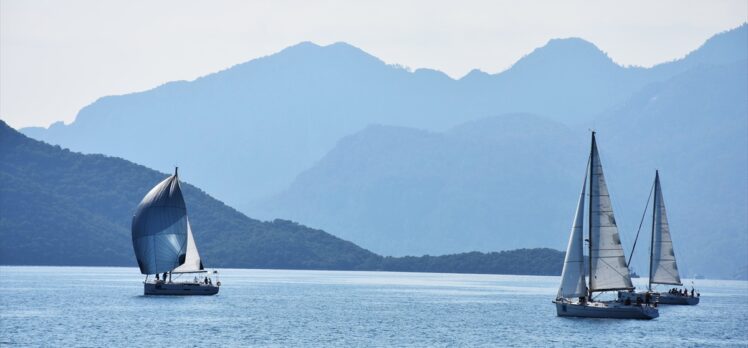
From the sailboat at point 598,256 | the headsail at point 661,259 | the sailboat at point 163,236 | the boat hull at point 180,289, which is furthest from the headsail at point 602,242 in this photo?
the boat hull at point 180,289

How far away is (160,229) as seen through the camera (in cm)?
13662

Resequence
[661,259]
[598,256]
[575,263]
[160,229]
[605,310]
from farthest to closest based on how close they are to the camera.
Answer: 1. [160,229]
2. [661,259]
3. [605,310]
4. [598,256]
5. [575,263]

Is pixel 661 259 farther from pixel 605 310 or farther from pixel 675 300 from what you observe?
pixel 605 310

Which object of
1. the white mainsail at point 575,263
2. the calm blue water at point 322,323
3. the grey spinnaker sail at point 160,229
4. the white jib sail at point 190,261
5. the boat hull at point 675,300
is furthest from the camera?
the boat hull at point 675,300

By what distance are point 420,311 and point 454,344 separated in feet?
126

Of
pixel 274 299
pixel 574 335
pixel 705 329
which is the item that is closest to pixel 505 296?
pixel 274 299

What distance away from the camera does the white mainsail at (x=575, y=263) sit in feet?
331

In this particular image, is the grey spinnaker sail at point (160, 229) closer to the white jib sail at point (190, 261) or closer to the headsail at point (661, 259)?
the white jib sail at point (190, 261)

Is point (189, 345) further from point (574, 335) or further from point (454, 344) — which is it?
point (574, 335)

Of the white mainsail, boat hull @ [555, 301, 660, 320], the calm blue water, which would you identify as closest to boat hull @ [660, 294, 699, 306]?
the calm blue water

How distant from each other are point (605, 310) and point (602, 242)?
6.22m

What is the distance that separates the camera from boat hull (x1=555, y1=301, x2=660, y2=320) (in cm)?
10319

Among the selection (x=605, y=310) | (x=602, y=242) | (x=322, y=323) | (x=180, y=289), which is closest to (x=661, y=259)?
(x=605, y=310)

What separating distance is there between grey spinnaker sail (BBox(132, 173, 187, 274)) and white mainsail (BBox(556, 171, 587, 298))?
171 ft
